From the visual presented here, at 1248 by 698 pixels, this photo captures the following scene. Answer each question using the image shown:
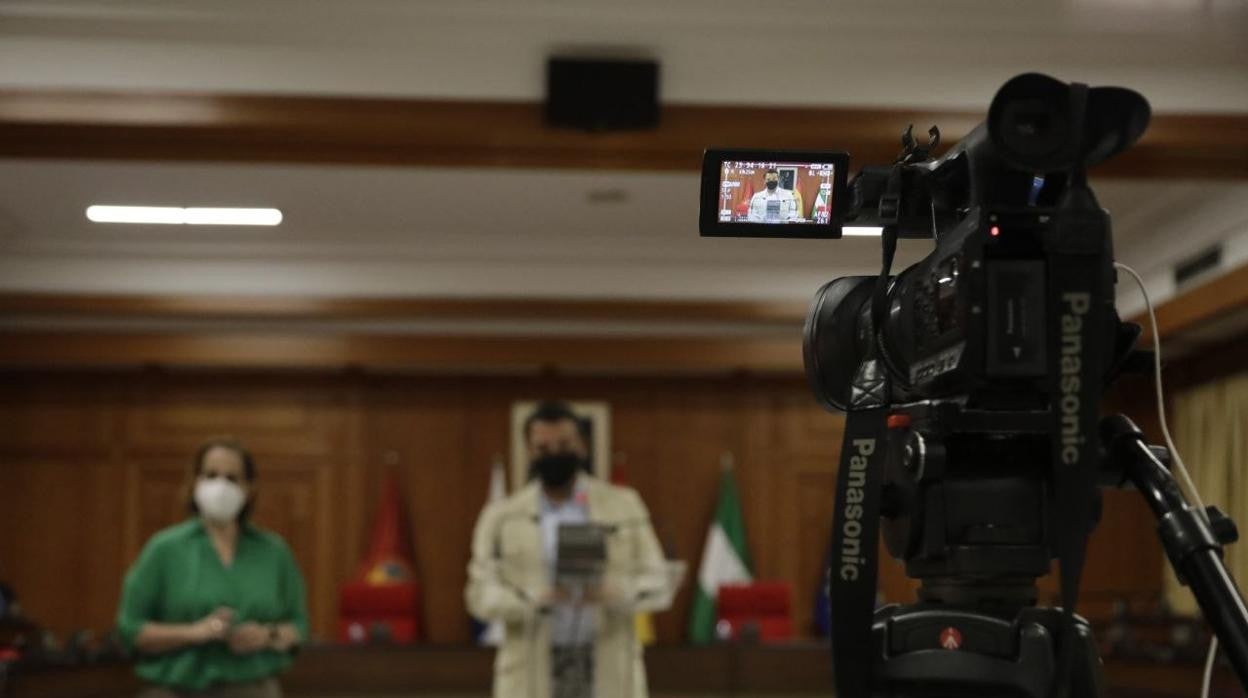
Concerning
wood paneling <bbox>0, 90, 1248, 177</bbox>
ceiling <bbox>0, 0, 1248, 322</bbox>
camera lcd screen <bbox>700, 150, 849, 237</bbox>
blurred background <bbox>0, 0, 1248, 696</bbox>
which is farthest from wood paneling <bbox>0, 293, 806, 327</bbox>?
camera lcd screen <bbox>700, 150, 849, 237</bbox>

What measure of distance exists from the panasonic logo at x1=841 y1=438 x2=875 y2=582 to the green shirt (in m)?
2.58

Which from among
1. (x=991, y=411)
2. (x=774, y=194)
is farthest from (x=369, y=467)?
(x=991, y=411)

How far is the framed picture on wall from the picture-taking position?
10.1 meters

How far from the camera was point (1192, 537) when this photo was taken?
1.30 metres

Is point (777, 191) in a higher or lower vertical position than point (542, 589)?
higher

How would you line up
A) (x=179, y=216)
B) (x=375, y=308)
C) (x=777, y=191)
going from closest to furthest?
(x=777, y=191), (x=179, y=216), (x=375, y=308)

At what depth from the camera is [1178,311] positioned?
7.93 meters

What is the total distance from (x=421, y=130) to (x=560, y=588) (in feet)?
6.60

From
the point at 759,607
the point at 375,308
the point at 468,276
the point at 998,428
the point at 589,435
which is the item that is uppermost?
the point at 468,276

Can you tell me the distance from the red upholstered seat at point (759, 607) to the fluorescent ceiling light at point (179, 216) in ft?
10.9

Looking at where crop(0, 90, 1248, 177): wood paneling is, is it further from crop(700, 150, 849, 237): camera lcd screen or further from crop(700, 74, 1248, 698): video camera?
crop(700, 74, 1248, 698): video camera

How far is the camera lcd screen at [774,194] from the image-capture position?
1598 mm

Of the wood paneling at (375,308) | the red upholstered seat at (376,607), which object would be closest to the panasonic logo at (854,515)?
the red upholstered seat at (376,607)

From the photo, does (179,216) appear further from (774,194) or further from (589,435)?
(774,194)
